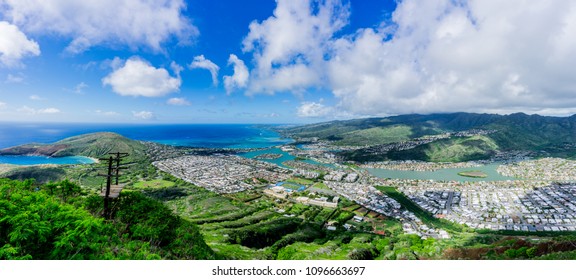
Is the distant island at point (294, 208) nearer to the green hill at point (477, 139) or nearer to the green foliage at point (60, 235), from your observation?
the green foliage at point (60, 235)

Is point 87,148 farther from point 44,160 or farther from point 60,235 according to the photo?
point 60,235

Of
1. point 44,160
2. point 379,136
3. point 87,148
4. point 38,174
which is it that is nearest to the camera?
point 38,174

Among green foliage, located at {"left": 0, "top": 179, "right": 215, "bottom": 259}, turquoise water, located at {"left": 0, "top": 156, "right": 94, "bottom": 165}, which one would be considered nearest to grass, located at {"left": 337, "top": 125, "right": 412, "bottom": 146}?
turquoise water, located at {"left": 0, "top": 156, "right": 94, "bottom": 165}

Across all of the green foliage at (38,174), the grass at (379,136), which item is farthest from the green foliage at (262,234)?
the grass at (379,136)

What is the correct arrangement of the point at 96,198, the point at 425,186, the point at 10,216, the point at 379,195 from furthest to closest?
1. the point at 425,186
2. the point at 379,195
3. the point at 96,198
4. the point at 10,216

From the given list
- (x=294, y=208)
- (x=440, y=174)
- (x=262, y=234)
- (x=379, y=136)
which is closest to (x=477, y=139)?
(x=379, y=136)

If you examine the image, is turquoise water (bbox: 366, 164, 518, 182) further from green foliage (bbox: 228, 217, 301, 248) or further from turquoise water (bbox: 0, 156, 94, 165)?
turquoise water (bbox: 0, 156, 94, 165)

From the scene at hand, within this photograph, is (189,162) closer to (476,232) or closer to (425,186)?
(425,186)

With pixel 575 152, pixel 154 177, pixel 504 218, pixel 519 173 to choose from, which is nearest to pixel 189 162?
pixel 154 177

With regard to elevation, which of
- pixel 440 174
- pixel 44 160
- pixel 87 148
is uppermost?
pixel 87 148
